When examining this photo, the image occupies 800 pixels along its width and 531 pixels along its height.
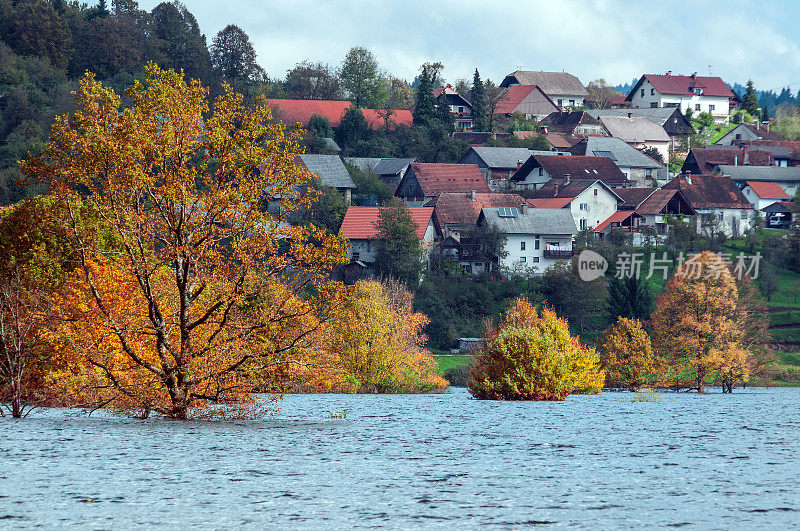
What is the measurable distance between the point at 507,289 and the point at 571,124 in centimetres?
6402

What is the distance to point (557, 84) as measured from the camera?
172 meters

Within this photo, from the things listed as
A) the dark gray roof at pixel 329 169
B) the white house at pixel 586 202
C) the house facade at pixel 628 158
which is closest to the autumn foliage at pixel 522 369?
the white house at pixel 586 202

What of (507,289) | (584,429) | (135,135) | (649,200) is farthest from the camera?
(649,200)

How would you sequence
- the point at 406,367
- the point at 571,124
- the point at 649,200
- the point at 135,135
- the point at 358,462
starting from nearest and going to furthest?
the point at 358,462
the point at 135,135
the point at 406,367
the point at 649,200
the point at 571,124

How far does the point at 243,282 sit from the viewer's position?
1019 inches

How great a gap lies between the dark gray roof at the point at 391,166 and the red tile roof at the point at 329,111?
11299 mm

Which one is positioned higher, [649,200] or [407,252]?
[649,200]

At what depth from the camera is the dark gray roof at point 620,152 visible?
125 m

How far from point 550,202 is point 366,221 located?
71.0ft

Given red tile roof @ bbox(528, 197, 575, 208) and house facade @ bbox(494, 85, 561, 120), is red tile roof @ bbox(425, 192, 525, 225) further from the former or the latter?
house facade @ bbox(494, 85, 561, 120)

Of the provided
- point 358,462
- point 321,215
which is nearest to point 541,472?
point 358,462

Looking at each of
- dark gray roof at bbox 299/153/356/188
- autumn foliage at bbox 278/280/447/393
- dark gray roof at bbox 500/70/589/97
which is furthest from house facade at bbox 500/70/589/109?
autumn foliage at bbox 278/280/447/393

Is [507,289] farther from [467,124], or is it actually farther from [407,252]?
[467,124]

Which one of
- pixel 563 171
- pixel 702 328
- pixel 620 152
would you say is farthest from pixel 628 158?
pixel 702 328
